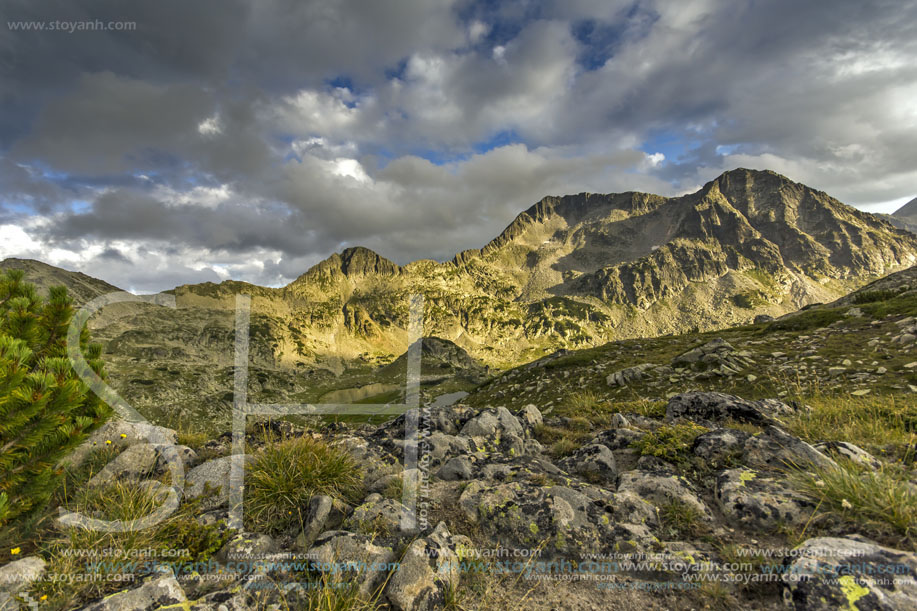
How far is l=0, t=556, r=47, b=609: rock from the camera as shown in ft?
12.5

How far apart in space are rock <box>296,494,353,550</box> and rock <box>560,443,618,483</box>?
4.84 m

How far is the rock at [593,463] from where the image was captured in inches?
289

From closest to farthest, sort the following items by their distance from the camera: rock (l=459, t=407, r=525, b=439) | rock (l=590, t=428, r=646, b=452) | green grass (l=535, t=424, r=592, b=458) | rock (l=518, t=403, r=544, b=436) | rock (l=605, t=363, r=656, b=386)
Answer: rock (l=590, t=428, r=646, b=452)
green grass (l=535, t=424, r=592, b=458)
rock (l=459, t=407, r=525, b=439)
rock (l=518, t=403, r=544, b=436)
rock (l=605, t=363, r=656, b=386)

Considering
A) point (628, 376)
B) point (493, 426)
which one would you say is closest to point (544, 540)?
point (493, 426)

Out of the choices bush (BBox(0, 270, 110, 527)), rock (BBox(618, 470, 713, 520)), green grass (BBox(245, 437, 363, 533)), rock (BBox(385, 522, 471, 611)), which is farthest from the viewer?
green grass (BBox(245, 437, 363, 533))

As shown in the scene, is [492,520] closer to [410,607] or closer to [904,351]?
[410,607]

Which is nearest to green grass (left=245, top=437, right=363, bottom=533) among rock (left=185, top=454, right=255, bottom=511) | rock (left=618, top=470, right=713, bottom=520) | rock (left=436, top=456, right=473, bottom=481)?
rock (left=185, top=454, right=255, bottom=511)

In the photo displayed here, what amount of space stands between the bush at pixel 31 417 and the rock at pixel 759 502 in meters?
9.79

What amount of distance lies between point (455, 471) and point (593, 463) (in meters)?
3.02

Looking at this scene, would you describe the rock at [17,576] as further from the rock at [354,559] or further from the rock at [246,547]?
the rock at [354,559]

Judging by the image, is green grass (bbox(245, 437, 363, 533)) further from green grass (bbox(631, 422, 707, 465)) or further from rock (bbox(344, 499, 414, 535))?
green grass (bbox(631, 422, 707, 465))

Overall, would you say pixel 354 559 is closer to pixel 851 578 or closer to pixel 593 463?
pixel 593 463

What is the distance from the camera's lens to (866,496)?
4.37 meters

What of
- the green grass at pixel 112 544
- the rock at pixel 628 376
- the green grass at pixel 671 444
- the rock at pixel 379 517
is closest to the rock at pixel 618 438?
the green grass at pixel 671 444
